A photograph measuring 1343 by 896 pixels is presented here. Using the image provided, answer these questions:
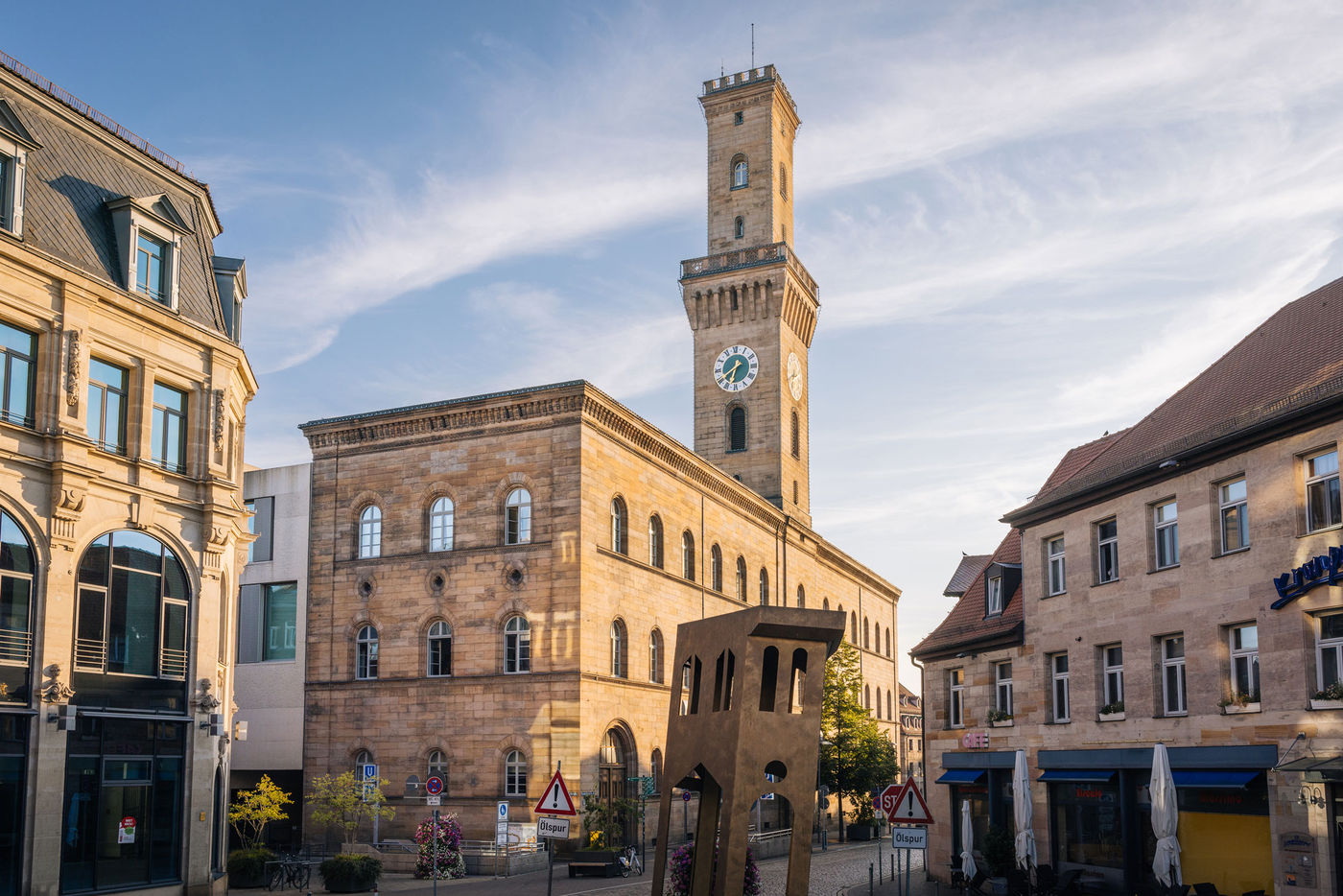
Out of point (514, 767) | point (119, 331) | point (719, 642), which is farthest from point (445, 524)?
point (719, 642)

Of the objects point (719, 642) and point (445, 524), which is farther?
point (445, 524)

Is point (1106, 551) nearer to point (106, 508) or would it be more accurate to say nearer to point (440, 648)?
point (106, 508)

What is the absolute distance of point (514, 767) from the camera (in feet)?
140

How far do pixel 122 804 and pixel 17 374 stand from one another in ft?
28.6

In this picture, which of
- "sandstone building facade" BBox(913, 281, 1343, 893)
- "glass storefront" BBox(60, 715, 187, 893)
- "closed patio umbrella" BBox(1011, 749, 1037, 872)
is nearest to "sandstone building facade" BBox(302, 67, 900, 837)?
"sandstone building facade" BBox(913, 281, 1343, 893)

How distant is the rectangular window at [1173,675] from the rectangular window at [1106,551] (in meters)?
2.34

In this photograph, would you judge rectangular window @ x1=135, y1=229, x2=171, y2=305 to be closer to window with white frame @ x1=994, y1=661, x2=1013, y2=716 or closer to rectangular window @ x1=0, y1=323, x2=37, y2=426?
rectangular window @ x1=0, y1=323, x2=37, y2=426

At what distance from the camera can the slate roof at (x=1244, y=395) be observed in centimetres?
2339

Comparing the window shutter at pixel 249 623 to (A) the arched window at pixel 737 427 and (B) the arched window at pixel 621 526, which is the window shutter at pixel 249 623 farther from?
(A) the arched window at pixel 737 427

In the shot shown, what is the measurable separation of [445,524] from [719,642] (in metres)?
30.7

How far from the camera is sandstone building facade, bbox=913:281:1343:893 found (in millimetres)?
21859

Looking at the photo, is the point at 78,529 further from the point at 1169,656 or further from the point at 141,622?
the point at 1169,656

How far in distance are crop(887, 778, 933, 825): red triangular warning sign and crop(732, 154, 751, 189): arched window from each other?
178 feet

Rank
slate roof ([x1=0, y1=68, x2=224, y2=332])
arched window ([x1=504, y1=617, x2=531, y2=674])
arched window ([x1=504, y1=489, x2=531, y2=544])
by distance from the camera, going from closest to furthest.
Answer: slate roof ([x1=0, y1=68, x2=224, y2=332])
arched window ([x1=504, y1=617, x2=531, y2=674])
arched window ([x1=504, y1=489, x2=531, y2=544])
